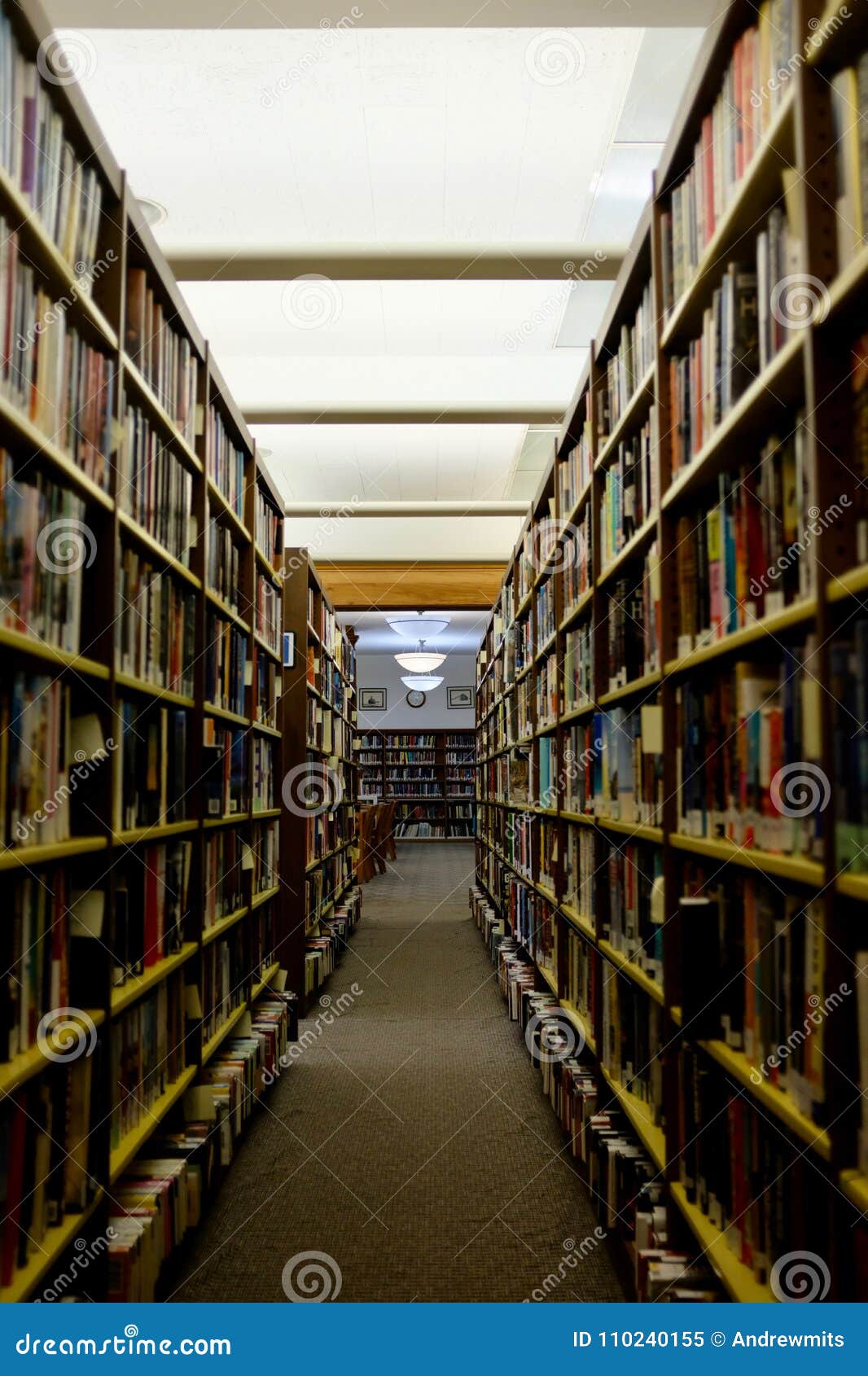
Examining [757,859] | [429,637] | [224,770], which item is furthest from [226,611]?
[429,637]

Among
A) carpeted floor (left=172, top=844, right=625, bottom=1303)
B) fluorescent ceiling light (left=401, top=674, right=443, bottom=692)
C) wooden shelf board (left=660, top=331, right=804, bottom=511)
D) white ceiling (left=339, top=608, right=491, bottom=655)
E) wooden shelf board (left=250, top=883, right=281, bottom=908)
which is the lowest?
carpeted floor (left=172, top=844, right=625, bottom=1303)

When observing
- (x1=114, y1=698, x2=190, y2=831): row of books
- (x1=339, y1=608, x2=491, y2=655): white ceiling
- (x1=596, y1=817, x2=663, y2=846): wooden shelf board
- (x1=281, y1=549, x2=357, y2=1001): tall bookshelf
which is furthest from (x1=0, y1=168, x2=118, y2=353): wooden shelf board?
(x1=339, y1=608, x2=491, y2=655): white ceiling

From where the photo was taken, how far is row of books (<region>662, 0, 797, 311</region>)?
125 centimetres

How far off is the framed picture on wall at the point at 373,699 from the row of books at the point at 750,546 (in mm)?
13727

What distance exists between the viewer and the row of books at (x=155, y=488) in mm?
1974

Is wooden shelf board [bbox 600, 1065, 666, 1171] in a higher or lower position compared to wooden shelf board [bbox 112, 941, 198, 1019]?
lower

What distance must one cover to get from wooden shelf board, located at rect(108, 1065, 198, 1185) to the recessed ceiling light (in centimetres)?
287

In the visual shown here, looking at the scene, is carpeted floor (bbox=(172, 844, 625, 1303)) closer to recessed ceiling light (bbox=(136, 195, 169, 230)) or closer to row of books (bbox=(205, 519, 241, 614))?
row of books (bbox=(205, 519, 241, 614))

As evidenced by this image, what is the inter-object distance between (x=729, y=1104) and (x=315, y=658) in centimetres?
385

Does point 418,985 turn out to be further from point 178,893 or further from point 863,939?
point 863,939

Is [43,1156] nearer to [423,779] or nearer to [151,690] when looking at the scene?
[151,690]

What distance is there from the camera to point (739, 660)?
158 centimetres

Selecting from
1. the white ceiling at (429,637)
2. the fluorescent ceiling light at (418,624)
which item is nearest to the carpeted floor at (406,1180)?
the fluorescent ceiling light at (418,624)

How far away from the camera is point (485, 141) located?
3096 millimetres
